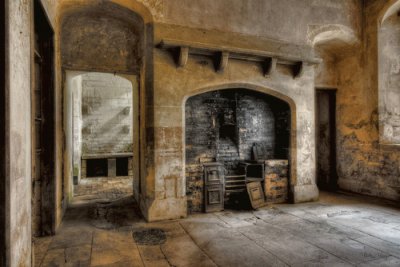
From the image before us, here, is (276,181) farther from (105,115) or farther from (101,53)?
(105,115)

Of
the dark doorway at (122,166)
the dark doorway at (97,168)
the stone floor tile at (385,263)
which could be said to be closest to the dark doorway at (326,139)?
the stone floor tile at (385,263)

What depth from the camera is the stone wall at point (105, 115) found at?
351 inches

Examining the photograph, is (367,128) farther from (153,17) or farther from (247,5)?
(153,17)

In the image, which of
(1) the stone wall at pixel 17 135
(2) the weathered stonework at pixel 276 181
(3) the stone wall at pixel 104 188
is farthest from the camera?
(3) the stone wall at pixel 104 188

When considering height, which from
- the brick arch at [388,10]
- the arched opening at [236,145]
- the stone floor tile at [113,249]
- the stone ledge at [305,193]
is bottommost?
the stone floor tile at [113,249]

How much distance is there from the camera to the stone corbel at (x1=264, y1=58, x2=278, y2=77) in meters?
5.17

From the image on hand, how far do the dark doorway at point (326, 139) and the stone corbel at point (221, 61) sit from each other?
13.3 feet

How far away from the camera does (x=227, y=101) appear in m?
5.67

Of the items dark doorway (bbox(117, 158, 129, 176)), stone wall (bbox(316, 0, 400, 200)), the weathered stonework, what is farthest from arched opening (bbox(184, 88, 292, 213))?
dark doorway (bbox(117, 158, 129, 176))

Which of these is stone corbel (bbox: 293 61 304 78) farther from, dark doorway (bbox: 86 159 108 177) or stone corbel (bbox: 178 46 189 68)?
dark doorway (bbox: 86 159 108 177)

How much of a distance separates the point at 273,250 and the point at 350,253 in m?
0.97

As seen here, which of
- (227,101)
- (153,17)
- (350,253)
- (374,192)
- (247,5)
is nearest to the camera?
(350,253)

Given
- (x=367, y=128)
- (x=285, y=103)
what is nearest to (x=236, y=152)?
(x=285, y=103)

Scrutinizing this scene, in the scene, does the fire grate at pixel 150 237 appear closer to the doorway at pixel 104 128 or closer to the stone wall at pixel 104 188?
the stone wall at pixel 104 188
